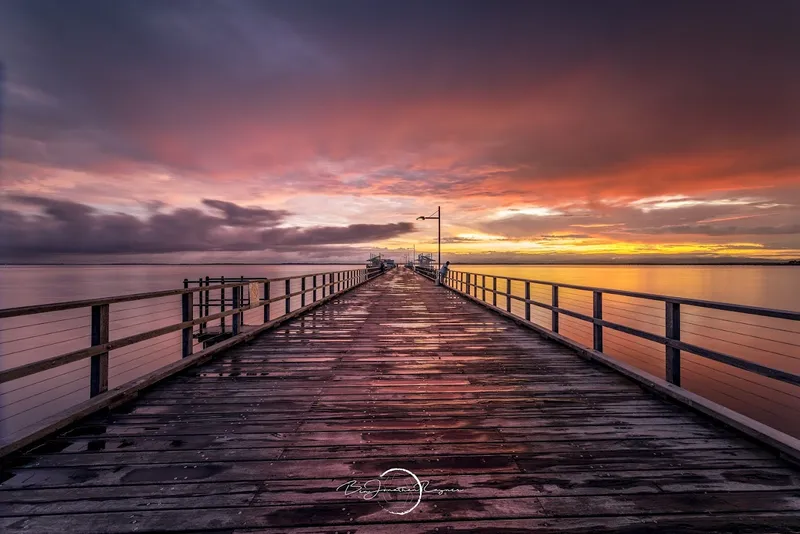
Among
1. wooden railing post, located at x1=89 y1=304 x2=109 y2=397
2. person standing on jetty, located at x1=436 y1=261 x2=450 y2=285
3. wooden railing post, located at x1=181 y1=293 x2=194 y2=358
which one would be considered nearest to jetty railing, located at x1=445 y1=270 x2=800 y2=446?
person standing on jetty, located at x1=436 y1=261 x2=450 y2=285

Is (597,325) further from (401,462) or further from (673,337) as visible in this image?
(401,462)

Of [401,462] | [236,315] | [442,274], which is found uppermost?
[442,274]

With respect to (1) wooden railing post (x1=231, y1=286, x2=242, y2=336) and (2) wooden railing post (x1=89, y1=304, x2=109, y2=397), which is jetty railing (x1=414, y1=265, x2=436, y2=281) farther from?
(2) wooden railing post (x1=89, y1=304, x2=109, y2=397)

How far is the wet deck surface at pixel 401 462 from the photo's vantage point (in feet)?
8.35

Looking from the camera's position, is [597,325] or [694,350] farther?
[597,325]

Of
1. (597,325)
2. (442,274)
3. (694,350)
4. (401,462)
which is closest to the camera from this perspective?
(401,462)

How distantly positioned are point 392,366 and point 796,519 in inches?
175

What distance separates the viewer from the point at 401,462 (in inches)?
125

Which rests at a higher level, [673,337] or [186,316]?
[186,316]

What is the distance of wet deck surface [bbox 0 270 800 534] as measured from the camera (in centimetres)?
254

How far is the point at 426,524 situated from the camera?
2.47 m

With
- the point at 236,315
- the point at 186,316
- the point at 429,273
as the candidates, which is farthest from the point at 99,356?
the point at 429,273

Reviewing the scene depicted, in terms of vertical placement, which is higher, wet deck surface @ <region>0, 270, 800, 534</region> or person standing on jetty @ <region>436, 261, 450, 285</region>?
person standing on jetty @ <region>436, 261, 450, 285</region>

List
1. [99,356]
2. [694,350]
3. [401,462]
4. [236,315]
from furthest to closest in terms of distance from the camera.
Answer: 1. [236,315]
2. [694,350]
3. [99,356]
4. [401,462]
